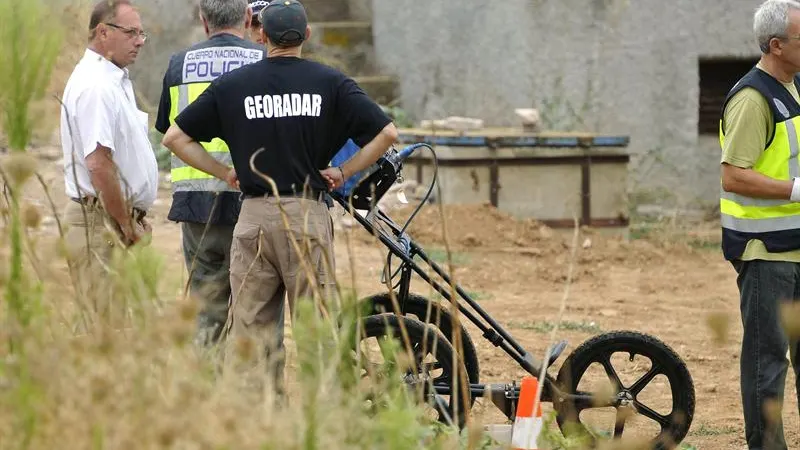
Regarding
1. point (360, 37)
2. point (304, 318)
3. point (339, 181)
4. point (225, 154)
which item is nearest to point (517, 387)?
point (339, 181)

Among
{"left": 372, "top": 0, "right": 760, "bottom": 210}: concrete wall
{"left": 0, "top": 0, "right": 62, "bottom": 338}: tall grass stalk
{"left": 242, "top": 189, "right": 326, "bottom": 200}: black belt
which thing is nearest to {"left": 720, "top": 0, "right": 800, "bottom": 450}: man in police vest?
{"left": 242, "top": 189, "right": 326, "bottom": 200}: black belt

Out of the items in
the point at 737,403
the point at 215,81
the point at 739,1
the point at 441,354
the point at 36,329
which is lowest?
the point at 737,403

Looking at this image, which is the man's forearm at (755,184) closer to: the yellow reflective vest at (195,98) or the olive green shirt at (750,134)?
the olive green shirt at (750,134)

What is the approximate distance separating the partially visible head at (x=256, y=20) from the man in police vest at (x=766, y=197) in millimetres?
2186

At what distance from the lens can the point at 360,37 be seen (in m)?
17.4

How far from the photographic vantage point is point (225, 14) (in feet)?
21.0

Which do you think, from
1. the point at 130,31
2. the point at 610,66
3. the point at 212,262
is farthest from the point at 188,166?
the point at 610,66

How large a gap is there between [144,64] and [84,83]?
1158 cm

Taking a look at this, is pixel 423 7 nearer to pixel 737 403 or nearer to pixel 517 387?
pixel 737 403

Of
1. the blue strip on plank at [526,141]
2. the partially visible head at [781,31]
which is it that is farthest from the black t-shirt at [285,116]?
the blue strip on plank at [526,141]

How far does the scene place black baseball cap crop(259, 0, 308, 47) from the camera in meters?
5.61

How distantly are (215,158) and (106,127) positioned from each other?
461mm

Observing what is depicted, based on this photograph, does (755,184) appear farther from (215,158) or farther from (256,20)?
(256,20)

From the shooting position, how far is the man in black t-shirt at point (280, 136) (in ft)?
18.3
